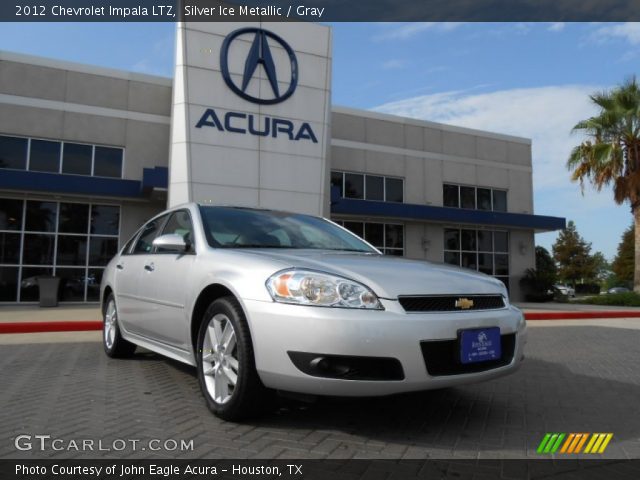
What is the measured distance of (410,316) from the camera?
283cm

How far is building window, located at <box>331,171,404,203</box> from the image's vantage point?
20453 mm

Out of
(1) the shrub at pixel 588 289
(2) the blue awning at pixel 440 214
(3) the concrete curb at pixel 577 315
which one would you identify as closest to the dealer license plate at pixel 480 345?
(3) the concrete curb at pixel 577 315

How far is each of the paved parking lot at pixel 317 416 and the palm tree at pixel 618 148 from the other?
17291mm

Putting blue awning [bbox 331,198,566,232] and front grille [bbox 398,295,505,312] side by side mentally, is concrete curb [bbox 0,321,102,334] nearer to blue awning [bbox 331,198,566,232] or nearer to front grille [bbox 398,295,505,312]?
front grille [bbox 398,295,505,312]

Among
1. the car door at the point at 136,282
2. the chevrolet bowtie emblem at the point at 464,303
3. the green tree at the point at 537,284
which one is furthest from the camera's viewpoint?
the green tree at the point at 537,284

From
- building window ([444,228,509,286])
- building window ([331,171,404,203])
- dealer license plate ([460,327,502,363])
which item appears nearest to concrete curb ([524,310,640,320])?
building window ([444,228,509,286])

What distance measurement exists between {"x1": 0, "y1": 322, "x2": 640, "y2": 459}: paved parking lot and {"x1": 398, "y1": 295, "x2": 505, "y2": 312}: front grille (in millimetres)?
753

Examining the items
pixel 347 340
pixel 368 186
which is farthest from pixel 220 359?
pixel 368 186

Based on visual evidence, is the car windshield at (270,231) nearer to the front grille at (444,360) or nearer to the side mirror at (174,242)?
the side mirror at (174,242)

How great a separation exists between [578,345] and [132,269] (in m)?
6.34

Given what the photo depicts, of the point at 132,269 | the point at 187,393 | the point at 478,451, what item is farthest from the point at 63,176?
the point at 478,451

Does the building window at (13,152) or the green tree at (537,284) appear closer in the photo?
the building window at (13,152)

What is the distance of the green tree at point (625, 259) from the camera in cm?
7200

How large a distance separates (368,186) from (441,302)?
18.2 metres
